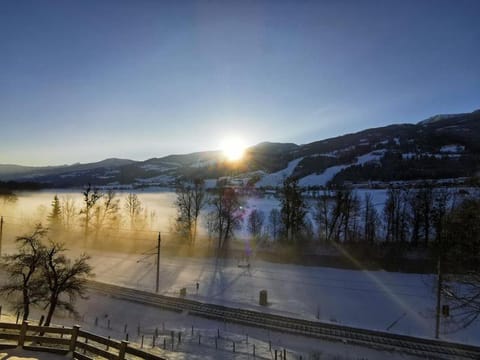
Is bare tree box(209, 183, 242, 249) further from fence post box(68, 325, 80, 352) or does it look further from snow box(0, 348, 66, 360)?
snow box(0, 348, 66, 360)

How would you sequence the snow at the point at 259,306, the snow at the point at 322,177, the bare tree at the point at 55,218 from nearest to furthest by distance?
the snow at the point at 259,306 → the bare tree at the point at 55,218 → the snow at the point at 322,177

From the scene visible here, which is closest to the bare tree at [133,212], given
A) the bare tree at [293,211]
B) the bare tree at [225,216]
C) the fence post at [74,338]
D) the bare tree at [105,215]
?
the bare tree at [105,215]

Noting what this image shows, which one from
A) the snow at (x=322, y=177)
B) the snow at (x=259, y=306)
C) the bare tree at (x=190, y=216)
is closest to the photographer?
the snow at (x=259, y=306)

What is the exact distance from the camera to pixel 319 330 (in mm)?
21250

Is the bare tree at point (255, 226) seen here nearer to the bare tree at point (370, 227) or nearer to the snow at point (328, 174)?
the bare tree at point (370, 227)

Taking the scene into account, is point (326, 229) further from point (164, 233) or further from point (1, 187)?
point (1, 187)

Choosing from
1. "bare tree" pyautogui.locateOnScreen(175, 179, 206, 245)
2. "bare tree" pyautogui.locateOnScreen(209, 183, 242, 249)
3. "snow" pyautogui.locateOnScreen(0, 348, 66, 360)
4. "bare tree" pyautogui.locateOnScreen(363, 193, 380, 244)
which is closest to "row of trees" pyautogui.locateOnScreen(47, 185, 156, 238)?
"bare tree" pyautogui.locateOnScreen(175, 179, 206, 245)

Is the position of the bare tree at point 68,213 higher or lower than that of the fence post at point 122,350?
lower


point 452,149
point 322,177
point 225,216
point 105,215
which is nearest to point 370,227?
point 225,216

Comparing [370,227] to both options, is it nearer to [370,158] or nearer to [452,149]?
[370,158]

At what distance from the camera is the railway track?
61.5ft

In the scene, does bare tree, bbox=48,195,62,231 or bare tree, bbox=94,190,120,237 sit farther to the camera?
bare tree, bbox=48,195,62,231

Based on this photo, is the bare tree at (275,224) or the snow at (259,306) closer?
the snow at (259,306)

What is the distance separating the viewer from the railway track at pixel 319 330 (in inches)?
738
